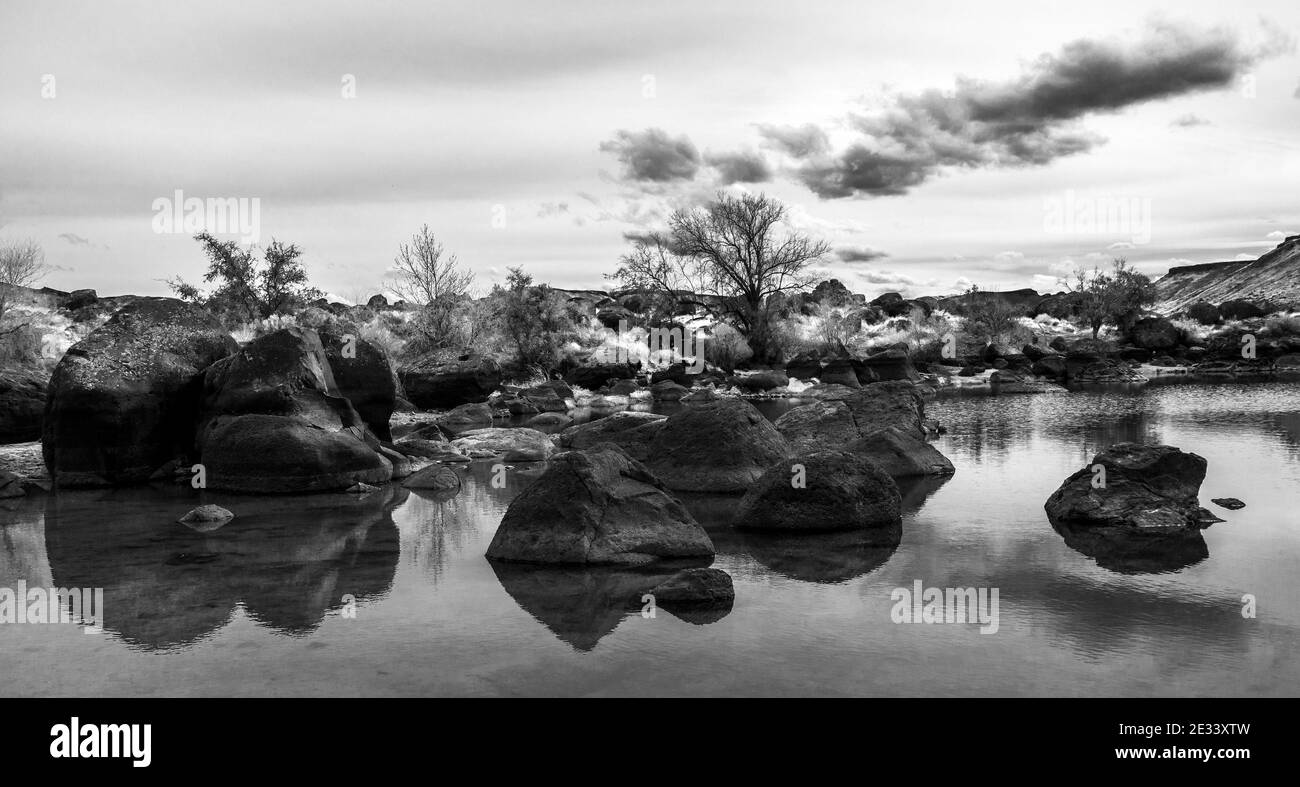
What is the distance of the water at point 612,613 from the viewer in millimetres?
5953

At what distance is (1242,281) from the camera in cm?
13525

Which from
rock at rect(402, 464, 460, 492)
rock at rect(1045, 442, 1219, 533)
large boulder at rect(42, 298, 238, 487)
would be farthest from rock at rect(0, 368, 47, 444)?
rock at rect(1045, 442, 1219, 533)

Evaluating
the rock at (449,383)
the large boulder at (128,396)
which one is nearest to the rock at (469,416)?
the rock at (449,383)

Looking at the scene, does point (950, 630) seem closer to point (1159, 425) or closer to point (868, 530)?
point (868, 530)

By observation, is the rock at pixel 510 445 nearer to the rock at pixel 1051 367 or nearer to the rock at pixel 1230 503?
the rock at pixel 1230 503

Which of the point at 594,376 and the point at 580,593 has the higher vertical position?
the point at 594,376

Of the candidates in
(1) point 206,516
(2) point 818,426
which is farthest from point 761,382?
(1) point 206,516

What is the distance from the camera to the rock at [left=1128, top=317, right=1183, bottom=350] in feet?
194

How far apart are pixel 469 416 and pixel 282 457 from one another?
12889 millimetres

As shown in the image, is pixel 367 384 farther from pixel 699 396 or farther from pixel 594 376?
pixel 594 376

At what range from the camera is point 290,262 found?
37.4 metres

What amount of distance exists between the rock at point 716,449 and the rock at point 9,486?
9548 millimetres

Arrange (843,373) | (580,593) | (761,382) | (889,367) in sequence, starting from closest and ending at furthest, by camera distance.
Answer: (580,593) → (761,382) → (843,373) → (889,367)
